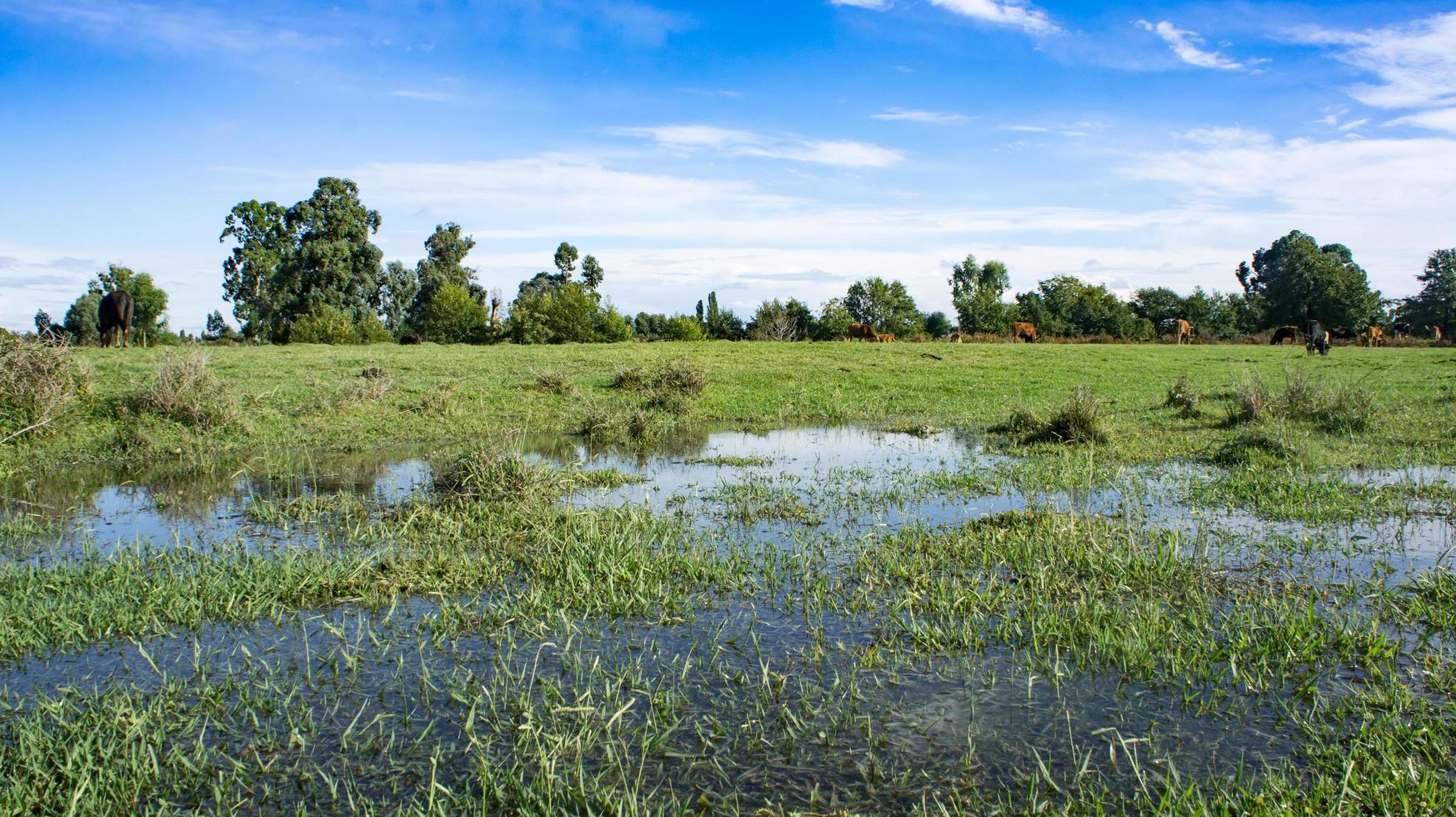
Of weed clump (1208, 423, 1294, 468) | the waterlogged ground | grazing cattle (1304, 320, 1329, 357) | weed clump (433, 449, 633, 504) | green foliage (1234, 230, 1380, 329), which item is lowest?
the waterlogged ground

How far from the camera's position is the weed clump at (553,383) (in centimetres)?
2122

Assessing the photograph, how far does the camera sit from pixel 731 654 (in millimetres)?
6137

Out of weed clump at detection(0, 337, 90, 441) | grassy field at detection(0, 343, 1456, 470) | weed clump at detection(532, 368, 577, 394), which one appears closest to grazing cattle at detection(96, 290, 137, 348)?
grassy field at detection(0, 343, 1456, 470)

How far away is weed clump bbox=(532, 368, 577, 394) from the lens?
2122 centimetres

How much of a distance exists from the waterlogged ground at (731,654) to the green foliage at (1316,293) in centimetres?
6060

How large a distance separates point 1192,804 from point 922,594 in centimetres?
292

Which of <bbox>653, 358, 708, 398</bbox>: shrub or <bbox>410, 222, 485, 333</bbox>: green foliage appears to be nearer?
<bbox>653, 358, 708, 398</bbox>: shrub

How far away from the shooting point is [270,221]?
184 feet

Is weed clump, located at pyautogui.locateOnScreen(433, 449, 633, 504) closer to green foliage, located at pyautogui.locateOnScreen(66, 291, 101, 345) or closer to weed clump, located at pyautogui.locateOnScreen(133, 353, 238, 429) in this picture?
weed clump, located at pyautogui.locateOnScreen(133, 353, 238, 429)

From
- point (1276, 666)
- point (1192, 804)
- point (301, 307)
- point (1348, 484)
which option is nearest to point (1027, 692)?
point (1192, 804)

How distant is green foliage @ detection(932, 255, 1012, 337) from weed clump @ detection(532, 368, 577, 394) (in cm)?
3893

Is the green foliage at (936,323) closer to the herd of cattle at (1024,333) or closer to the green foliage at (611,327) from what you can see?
the herd of cattle at (1024,333)

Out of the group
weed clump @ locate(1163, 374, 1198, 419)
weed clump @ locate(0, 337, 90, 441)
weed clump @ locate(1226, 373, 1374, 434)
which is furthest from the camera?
weed clump @ locate(1163, 374, 1198, 419)

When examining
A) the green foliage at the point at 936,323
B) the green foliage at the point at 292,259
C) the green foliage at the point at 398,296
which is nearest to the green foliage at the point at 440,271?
the green foliage at the point at 398,296
